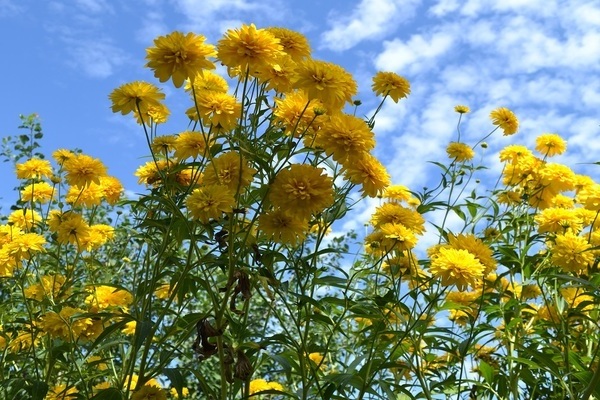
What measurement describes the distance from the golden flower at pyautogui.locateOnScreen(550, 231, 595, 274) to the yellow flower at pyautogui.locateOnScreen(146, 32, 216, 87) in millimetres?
1515

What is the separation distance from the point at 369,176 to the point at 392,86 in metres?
0.56

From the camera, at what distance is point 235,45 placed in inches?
73.5

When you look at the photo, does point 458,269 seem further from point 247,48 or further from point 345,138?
point 247,48

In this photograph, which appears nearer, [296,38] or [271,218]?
[271,218]

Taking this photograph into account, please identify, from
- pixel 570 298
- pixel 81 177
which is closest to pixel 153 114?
pixel 81 177

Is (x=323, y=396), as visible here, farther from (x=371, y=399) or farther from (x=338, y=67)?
(x=338, y=67)

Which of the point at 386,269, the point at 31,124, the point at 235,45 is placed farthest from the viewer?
the point at 31,124

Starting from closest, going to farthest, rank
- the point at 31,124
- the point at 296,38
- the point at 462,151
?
the point at 296,38 < the point at 462,151 < the point at 31,124

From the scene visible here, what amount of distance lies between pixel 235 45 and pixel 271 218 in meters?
0.47

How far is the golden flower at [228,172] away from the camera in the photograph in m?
1.90

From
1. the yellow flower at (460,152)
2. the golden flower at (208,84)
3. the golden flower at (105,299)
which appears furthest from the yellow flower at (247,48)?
the yellow flower at (460,152)

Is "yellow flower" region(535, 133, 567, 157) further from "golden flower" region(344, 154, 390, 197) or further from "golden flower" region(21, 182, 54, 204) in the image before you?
"golden flower" region(21, 182, 54, 204)

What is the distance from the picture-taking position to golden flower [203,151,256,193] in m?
1.90

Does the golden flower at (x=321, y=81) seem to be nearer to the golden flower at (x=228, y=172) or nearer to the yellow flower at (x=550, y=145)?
the golden flower at (x=228, y=172)
